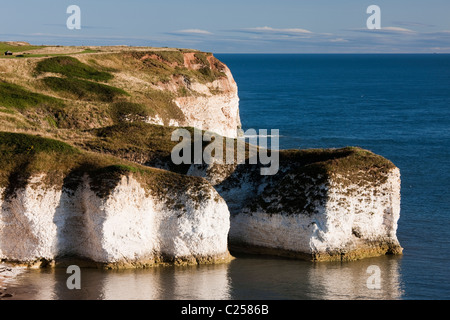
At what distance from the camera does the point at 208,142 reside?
57.6 meters

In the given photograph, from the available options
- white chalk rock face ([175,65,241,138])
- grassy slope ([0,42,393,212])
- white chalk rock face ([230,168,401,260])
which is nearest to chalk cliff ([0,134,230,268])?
grassy slope ([0,42,393,212])

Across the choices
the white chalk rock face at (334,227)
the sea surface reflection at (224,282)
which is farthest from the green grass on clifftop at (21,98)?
the white chalk rock face at (334,227)

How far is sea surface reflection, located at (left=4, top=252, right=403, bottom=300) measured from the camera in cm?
4219

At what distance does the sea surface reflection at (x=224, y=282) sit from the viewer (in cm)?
4219

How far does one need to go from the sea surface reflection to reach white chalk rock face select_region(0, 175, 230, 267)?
3.91 ft

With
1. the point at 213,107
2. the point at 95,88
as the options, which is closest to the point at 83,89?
the point at 95,88

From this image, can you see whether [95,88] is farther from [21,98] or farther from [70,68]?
[21,98]

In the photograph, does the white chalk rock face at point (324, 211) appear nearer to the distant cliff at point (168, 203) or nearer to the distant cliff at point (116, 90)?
the distant cliff at point (168, 203)

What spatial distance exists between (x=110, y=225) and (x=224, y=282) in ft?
26.8

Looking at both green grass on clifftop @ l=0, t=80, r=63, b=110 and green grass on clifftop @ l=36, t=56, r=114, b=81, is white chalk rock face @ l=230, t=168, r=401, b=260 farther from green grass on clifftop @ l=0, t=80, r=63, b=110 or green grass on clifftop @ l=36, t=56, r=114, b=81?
green grass on clifftop @ l=36, t=56, r=114, b=81

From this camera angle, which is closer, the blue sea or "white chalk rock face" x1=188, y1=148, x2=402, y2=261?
"white chalk rock face" x1=188, y1=148, x2=402, y2=261

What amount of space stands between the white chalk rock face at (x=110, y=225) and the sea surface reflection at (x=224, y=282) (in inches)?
46.9

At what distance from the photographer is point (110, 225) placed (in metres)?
44.8
